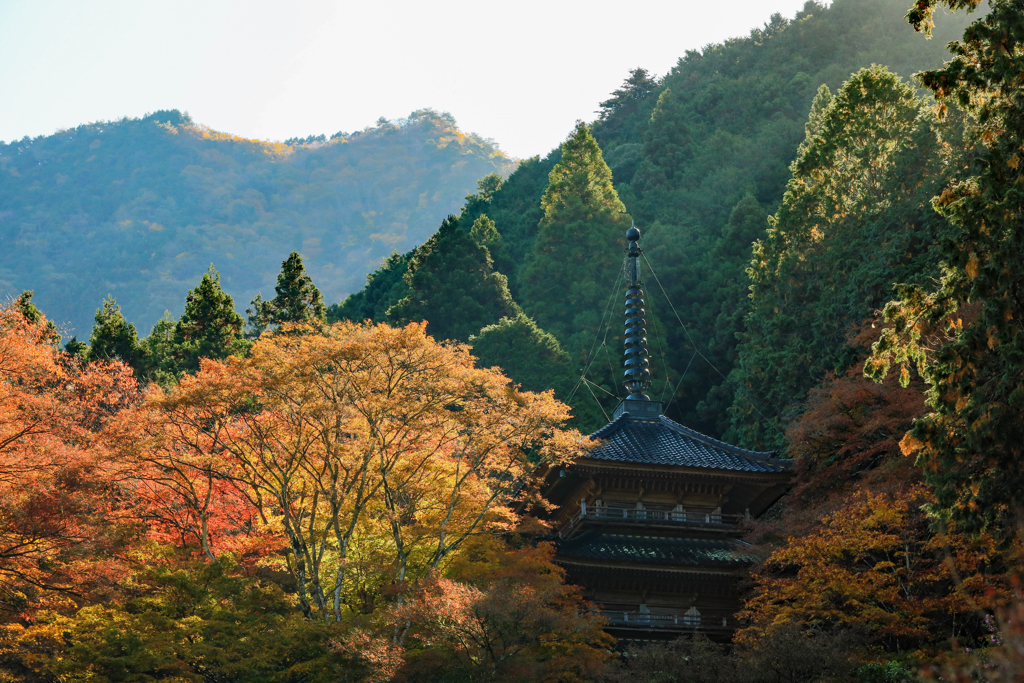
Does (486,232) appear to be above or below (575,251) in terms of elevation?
above

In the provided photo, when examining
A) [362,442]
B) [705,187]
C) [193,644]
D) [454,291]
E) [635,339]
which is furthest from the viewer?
[705,187]

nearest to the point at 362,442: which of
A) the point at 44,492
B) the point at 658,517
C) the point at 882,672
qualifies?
the point at 44,492

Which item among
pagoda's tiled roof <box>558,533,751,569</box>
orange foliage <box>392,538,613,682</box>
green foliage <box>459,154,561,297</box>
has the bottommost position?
orange foliage <box>392,538,613,682</box>

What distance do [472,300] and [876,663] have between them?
32.2 m

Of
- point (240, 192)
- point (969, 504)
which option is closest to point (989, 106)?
point (969, 504)

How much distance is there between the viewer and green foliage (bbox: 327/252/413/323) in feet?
169

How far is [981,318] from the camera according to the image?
35.2ft

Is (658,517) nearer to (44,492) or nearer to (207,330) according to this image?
(44,492)

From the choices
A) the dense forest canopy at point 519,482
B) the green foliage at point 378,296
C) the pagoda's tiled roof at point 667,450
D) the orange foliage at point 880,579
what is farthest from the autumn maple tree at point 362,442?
the green foliage at point 378,296

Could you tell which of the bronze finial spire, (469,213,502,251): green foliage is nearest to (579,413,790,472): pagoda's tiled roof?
the bronze finial spire

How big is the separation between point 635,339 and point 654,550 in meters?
8.19

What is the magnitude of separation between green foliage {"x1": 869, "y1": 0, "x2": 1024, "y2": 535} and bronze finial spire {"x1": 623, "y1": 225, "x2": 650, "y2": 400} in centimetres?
1513

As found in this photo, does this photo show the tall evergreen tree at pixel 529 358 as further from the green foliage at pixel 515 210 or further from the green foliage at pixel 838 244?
the green foliage at pixel 515 210

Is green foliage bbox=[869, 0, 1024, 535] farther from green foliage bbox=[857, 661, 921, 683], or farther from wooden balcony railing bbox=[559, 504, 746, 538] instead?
wooden balcony railing bbox=[559, 504, 746, 538]
